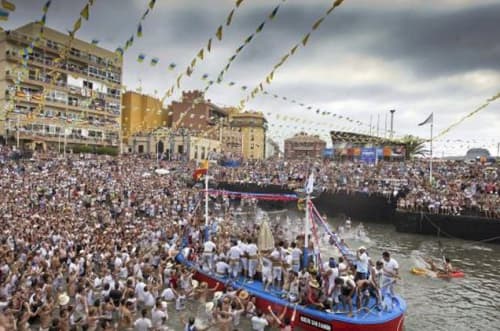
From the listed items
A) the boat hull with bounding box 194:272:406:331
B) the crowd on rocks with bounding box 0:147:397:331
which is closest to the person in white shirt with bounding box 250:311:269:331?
the crowd on rocks with bounding box 0:147:397:331

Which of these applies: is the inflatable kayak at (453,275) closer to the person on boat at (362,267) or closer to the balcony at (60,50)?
the person on boat at (362,267)

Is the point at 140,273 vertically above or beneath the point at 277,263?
beneath

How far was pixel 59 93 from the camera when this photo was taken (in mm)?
54562

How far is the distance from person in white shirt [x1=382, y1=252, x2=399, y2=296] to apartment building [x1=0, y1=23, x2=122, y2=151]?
4354 centimetres

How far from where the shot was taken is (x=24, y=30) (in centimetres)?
5231

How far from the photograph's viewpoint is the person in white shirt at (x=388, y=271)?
11312 millimetres

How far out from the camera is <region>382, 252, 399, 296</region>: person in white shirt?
11312 millimetres

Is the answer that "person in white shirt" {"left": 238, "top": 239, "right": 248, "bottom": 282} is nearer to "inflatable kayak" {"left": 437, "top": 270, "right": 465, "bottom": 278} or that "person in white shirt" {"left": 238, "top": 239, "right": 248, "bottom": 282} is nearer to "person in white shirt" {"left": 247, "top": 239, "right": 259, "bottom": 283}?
"person in white shirt" {"left": 247, "top": 239, "right": 259, "bottom": 283}

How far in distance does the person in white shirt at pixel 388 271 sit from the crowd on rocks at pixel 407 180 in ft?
A: 66.3

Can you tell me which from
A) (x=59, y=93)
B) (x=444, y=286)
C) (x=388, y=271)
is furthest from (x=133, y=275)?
(x=59, y=93)

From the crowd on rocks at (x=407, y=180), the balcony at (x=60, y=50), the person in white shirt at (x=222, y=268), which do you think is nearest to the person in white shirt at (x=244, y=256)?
the person in white shirt at (x=222, y=268)

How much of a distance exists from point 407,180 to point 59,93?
1847 inches

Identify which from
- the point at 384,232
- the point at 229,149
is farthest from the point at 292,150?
the point at 384,232

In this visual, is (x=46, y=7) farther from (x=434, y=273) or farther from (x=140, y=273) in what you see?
(x=434, y=273)
